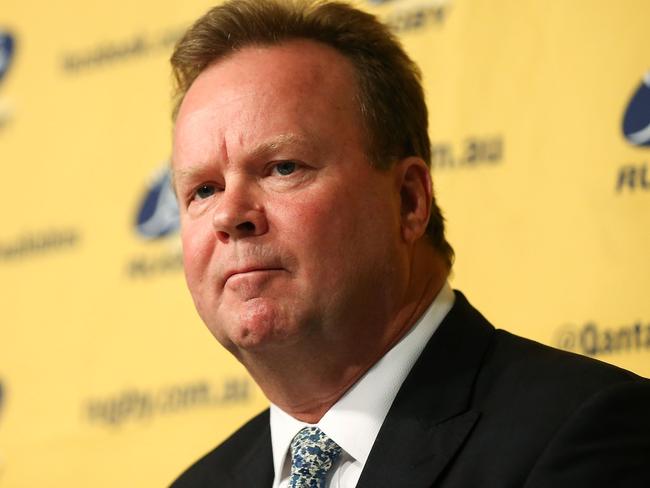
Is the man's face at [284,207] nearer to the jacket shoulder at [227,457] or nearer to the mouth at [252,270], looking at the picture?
the mouth at [252,270]

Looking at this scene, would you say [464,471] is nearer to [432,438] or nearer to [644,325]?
[432,438]

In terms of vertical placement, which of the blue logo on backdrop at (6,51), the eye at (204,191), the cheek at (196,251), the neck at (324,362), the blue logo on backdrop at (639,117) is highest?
the blue logo on backdrop at (6,51)

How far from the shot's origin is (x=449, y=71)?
327 centimetres

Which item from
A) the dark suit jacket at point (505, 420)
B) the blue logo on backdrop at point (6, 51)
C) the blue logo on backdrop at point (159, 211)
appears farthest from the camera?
the blue logo on backdrop at point (6, 51)

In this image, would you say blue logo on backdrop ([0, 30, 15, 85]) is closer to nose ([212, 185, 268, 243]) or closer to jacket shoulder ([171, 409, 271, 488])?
jacket shoulder ([171, 409, 271, 488])

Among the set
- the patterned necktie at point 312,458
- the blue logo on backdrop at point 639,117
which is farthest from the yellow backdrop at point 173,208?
the patterned necktie at point 312,458

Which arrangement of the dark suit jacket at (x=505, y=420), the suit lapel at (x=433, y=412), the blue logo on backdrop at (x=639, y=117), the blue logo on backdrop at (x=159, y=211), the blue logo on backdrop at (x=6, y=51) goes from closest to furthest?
1. the dark suit jacket at (x=505, y=420)
2. the suit lapel at (x=433, y=412)
3. the blue logo on backdrop at (x=639, y=117)
4. the blue logo on backdrop at (x=159, y=211)
5. the blue logo on backdrop at (x=6, y=51)

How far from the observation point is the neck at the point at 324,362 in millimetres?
2283

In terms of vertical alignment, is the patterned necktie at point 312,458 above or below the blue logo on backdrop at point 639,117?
below

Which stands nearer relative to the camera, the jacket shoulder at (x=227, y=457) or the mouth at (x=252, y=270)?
the mouth at (x=252, y=270)

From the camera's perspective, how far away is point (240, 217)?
2.21m

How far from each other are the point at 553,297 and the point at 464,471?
1.01m

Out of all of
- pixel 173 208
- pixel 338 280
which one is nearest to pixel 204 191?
pixel 338 280

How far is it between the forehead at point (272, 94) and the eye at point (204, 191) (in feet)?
0.31
